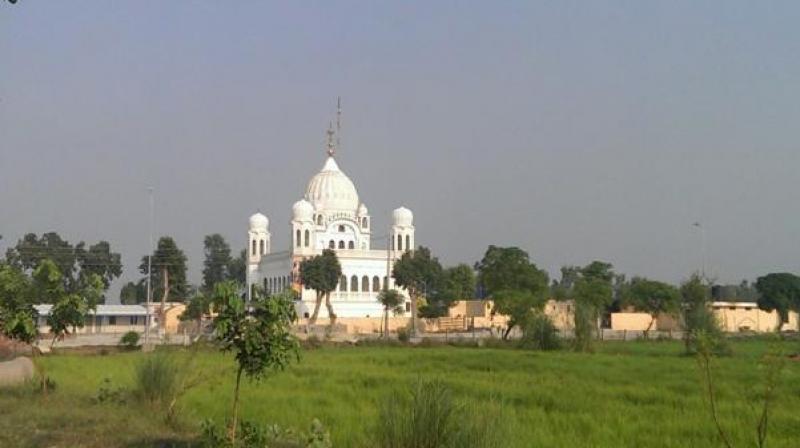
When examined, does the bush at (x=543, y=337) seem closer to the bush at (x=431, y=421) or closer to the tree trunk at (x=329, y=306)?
the bush at (x=431, y=421)

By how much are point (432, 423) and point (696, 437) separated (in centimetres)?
555

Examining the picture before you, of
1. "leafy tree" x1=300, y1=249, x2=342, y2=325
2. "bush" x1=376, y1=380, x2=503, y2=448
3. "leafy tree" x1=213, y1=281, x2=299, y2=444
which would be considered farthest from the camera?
"leafy tree" x1=300, y1=249, x2=342, y2=325

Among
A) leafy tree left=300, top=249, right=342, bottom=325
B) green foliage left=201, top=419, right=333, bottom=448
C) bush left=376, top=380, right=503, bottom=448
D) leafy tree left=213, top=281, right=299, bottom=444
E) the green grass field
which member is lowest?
the green grass field

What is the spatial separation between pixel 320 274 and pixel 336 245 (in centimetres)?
1615

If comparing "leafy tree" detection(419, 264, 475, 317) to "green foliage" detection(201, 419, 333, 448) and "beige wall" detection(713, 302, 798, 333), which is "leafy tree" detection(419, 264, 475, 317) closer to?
"beige wall" detection(713, 302, 798, 333)

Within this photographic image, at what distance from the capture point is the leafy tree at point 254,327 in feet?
34.7

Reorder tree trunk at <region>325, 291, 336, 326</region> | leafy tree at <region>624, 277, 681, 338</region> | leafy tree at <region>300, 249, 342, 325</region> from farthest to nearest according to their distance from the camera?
Answer: tree trunk at <region>325, 291, 336, 326</region>
leafy tree at <region>300, 249, 342, 325</region>
leafy tree at <region>624, 277, 681, 338</region>

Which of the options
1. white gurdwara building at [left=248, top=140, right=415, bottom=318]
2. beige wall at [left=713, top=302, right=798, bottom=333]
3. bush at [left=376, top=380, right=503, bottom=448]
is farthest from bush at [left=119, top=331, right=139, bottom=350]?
beige wall at [left=713, top=302, right=798, bottom=333]

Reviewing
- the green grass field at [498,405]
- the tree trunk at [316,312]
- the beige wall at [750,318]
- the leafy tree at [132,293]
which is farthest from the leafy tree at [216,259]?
the green grass field at [498,405]

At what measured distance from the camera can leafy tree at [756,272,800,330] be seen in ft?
258

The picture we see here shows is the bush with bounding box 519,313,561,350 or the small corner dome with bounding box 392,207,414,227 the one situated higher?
the small corner dome with bounding box 392,207,414,227

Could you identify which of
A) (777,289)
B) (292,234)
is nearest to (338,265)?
(292,234)

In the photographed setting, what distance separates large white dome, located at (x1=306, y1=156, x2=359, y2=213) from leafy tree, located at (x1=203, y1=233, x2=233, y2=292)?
2030 cm

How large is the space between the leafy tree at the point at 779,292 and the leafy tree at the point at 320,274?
121ft
